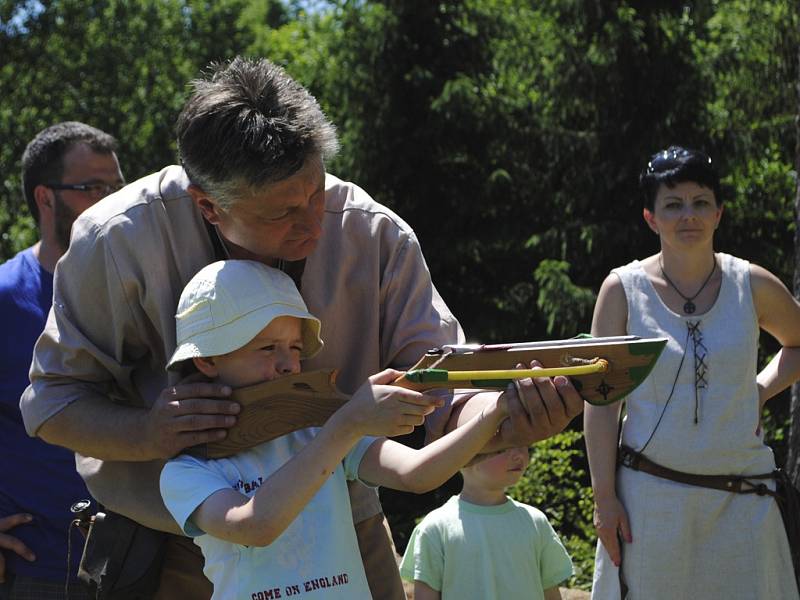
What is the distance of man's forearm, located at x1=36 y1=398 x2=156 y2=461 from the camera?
2906mm

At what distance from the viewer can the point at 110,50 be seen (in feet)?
70.0

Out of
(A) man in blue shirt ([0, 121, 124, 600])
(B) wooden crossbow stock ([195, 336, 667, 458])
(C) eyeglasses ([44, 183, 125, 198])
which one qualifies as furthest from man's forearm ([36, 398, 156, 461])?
(C) eyeglasses ([44, 183, 125, 198])

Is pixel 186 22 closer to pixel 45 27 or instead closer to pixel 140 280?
pixel 45 27

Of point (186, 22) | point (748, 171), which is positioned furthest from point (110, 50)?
point (748, 171)

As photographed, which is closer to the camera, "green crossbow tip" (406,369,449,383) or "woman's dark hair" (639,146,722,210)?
"green crossbow tip" (406,369,449,383)

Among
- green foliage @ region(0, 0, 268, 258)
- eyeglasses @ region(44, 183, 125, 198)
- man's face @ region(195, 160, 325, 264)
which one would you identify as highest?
green foliage @ region(0, 0, 268, 258)

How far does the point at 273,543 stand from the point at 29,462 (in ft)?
6.30

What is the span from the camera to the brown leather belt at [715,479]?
4.48 m

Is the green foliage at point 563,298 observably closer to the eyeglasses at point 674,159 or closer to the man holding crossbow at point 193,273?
the eyeglasses at point 674,159

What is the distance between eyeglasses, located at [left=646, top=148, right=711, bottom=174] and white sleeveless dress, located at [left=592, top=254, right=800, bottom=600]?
0.66m

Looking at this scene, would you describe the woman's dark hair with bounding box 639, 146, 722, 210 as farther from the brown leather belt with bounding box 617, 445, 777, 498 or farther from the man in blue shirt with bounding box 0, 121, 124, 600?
the man in blue shirt with bounding box 0, 121, 124, 600

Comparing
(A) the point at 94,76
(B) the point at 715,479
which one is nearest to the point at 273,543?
(B) the point at 715,479

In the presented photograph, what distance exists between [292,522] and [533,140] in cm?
914

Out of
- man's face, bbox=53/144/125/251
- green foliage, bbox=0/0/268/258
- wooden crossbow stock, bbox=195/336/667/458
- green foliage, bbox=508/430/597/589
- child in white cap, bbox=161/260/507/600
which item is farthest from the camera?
green foliage, bbox=0/0/268/258
